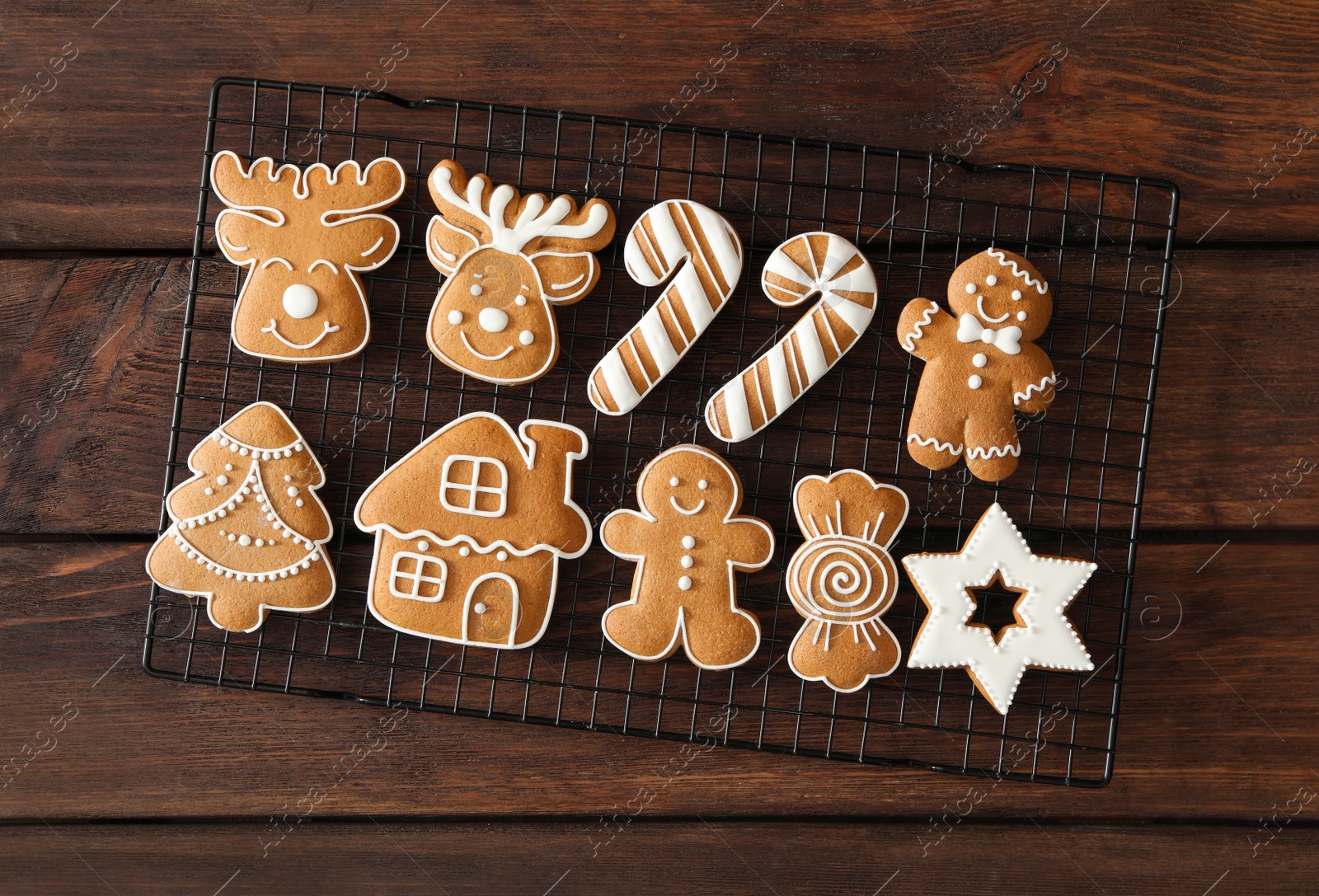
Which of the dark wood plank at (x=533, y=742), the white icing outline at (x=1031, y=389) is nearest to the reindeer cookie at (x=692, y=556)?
the dark wood plank at (x=533, y=742)

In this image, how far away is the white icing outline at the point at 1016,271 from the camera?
Answer: 49.7 inches

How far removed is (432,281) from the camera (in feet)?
4.35

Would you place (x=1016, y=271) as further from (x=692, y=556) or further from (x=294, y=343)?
(x=294, y=343)

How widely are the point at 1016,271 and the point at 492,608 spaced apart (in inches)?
37.0

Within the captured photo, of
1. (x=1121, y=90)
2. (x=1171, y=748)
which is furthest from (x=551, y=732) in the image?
(x=1121, y=90)

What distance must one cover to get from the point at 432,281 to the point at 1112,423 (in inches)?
43.4

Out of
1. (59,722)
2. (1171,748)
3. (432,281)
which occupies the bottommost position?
(59,722)

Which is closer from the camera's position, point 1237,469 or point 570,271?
point 570,271

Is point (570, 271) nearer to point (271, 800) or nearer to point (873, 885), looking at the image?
point (271, 800)

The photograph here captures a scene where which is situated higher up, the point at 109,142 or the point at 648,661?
the point at 109,142

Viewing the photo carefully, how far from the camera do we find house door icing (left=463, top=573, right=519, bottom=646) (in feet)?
4.15

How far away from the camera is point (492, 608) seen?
1.27 meters

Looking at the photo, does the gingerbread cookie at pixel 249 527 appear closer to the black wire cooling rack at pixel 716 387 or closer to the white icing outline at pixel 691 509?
the black wire cooling rack at pixel 716 387

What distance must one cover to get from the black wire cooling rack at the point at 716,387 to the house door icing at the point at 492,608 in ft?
0.25
